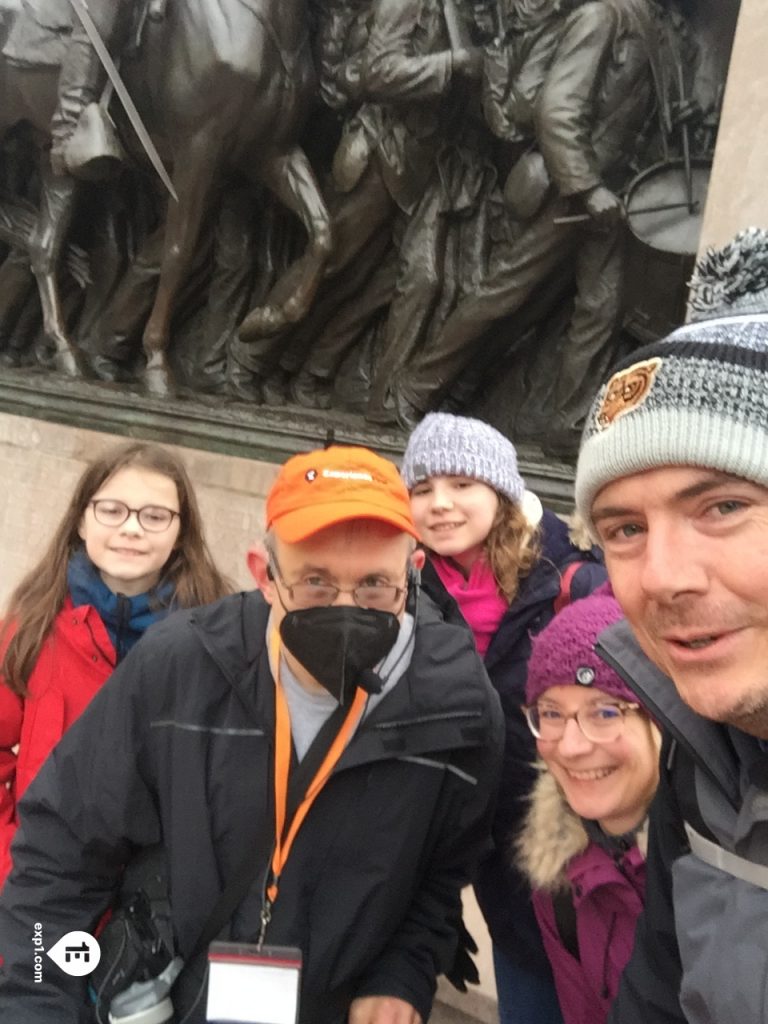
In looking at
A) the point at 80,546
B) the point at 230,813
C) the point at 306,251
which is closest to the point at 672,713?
the point at 230,813

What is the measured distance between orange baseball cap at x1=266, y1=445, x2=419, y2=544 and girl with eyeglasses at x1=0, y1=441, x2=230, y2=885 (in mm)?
547

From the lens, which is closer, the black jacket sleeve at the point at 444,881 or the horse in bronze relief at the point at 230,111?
the black jacket sleeve at the point at 444,881

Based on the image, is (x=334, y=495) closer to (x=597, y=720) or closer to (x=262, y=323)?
(x=597, y=720)

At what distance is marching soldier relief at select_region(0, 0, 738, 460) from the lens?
2.88 metres

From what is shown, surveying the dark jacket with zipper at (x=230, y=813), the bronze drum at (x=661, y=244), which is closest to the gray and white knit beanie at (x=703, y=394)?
the dark jacket with zipper at (x=230, y=813)

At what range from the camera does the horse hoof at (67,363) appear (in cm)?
485

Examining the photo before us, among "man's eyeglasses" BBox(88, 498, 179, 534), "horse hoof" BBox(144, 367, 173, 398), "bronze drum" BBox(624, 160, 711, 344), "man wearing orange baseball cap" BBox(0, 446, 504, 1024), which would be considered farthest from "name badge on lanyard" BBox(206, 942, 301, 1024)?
"horse hoof" BBox(144, 367, 173, 398)

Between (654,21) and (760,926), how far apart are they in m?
2.99

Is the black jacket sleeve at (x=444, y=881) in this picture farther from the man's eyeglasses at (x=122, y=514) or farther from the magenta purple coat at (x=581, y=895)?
the man's eyeglasses at (x=122, y=514)

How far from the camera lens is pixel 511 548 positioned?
1.72 m

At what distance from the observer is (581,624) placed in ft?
4.24

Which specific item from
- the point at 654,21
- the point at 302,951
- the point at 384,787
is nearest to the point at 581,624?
the point at 384,787

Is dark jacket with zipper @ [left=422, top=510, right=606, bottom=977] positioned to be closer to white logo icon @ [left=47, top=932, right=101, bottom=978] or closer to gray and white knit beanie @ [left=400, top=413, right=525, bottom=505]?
gray and white knit beanie @ [left=400, top=413, right=525, bottom=505]

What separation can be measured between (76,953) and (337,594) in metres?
0.67
